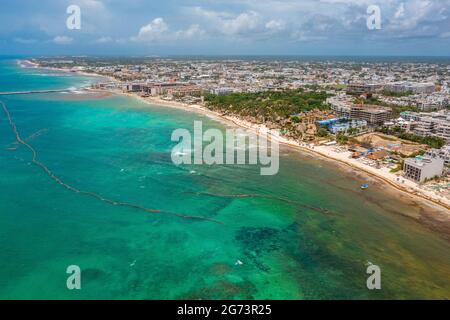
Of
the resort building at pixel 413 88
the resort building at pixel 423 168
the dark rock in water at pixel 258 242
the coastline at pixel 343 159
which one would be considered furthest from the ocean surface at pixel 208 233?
the resort building at pixel 413 88

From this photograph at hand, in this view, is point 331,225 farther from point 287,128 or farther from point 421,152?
point 287,128

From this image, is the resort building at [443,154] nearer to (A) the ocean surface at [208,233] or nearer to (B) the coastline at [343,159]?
(B) the coastline at [343,159]

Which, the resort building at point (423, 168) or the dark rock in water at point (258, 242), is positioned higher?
the resort building at point (423, 168)

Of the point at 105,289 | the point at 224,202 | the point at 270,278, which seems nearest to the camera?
the point at 105,289

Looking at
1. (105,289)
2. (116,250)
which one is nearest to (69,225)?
(116,250)

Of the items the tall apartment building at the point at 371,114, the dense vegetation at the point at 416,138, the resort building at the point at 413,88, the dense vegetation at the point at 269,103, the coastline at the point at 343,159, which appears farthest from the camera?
the resort building at the point at 413,88
